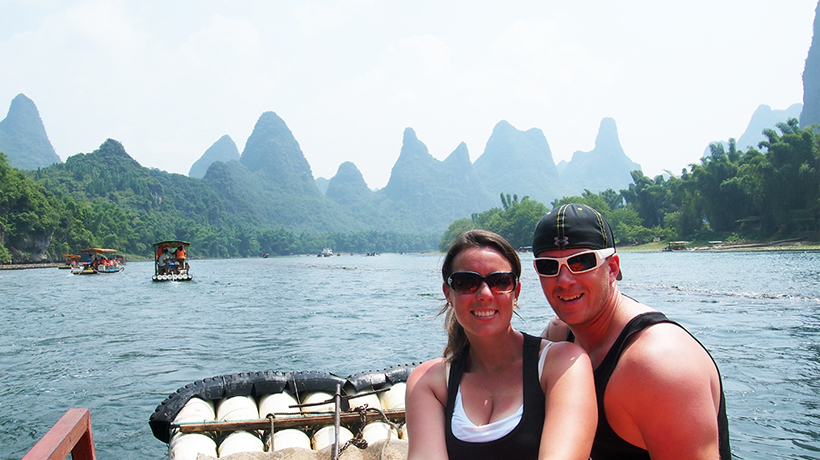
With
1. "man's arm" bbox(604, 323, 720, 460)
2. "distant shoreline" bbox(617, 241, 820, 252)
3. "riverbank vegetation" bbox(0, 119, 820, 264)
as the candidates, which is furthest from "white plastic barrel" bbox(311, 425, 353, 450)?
"distant shoreline" bbox(617, 241, 820, 252)

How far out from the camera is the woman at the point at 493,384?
6.81 feet

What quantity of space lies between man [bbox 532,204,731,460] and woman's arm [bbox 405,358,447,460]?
644mm

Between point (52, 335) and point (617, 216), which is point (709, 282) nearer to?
point (52, 335)

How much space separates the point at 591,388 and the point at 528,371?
27 cm

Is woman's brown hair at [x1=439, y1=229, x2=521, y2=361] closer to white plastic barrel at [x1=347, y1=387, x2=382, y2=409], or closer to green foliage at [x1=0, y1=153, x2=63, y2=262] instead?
white plastic barrel at [x1=347, y1=387, x2=382, y2=409]

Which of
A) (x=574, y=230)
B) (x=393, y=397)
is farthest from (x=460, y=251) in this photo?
(x=393, y=397)

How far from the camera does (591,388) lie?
2.11 meters

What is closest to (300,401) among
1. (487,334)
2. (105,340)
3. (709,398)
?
(487,334)

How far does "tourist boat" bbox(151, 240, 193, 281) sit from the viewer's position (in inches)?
1666

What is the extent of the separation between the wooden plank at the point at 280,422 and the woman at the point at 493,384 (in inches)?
136

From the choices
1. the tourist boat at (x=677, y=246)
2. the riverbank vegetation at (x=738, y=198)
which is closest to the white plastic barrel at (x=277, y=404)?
the riverbank vegetation at (x=738, y=198)

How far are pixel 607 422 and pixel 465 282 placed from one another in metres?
0.82

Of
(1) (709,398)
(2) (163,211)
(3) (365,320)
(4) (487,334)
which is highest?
(2) (163,211)

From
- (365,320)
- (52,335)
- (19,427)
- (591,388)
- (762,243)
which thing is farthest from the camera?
(762,243)
